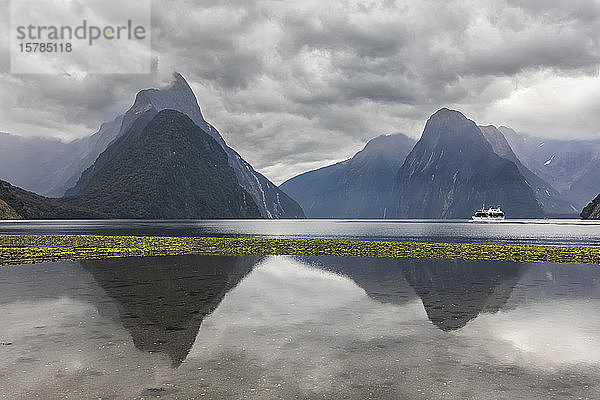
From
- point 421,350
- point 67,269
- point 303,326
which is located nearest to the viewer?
point 421,350

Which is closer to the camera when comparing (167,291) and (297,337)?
(297,337)

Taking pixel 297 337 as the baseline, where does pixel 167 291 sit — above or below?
above

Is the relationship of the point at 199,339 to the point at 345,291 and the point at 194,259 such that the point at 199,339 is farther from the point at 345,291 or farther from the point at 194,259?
the point at 194,259

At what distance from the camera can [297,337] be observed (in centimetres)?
2062

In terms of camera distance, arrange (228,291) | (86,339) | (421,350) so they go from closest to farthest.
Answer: (421,350)
(86,339)
(228,291)

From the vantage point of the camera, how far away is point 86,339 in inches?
784

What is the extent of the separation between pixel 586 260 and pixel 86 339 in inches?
2436

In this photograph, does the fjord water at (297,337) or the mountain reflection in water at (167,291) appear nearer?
the fjord water at (297,337)

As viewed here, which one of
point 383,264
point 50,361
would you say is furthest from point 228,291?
point 383,264

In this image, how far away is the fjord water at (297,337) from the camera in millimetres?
14312

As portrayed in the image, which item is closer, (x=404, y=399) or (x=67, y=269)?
(x=404, y=399)

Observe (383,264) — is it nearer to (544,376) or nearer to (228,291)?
(228,291)

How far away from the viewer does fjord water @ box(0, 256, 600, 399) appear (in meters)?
14.3

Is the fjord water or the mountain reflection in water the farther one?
the mountain reflection in water
